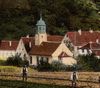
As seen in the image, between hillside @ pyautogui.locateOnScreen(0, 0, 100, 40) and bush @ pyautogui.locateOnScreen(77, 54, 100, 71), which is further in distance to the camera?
hillside @ pyautogui.locateOnScreen(0, 0, 100, 40)

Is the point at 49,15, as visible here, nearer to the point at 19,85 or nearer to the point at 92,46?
the point at 92,46

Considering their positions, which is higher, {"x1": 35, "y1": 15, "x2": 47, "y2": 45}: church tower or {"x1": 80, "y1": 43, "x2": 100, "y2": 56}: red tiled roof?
{"x1": 35, "y1": 15, "x2": 47, "y2": 45}: church tower

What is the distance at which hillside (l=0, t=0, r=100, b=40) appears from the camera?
110 m

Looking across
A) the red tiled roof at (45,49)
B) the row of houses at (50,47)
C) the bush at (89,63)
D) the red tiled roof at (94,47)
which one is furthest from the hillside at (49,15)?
the bush at (89,63)

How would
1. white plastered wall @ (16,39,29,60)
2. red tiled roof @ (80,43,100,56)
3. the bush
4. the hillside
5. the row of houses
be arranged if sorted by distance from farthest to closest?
the hillside, white plastered wall @ (16,39,29,60), red tiled roof @ (80,43,100,56), the row of houses, the bush

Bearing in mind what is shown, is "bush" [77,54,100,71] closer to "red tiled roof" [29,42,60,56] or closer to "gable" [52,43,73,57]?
"gable" [52,43,73,57]

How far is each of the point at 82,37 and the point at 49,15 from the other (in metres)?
21.8

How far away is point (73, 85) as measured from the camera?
4138 cm

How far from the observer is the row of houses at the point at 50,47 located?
84.9 metres

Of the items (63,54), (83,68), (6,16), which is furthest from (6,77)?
(6,16)

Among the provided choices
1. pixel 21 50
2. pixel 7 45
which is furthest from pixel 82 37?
pixel 7 45

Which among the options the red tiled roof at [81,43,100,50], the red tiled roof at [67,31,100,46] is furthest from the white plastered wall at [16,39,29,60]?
the red tiled roof at [81,43,100,50]

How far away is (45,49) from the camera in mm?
86062

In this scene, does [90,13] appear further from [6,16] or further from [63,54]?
[63,54]
